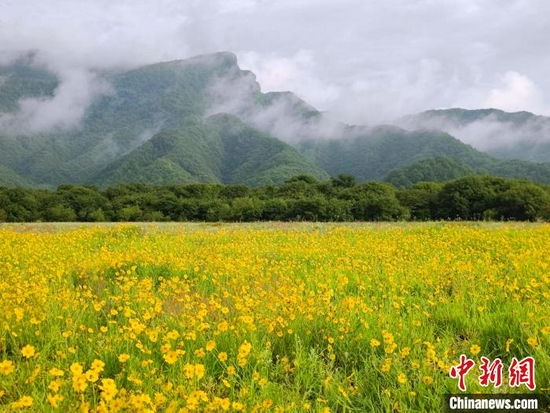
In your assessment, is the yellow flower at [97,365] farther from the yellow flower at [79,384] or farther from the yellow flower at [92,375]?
the yellow flower at [79,384]

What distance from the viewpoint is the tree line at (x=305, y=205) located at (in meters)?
54.9

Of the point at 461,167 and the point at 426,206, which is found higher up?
the point at 461,167

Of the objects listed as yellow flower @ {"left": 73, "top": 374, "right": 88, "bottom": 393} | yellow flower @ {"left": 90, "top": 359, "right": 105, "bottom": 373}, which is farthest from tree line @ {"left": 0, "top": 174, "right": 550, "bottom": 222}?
yellow flower @ {"left": 73, "top": 374, "right": 88, "bottom": 393}

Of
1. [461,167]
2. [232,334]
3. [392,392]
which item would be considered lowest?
[392,392]

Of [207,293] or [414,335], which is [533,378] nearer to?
[414,335]

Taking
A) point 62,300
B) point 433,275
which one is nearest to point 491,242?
point 433,275

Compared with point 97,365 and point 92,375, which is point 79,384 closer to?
point 92,375

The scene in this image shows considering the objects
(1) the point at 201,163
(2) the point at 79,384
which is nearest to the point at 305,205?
(2) the point at 79,384

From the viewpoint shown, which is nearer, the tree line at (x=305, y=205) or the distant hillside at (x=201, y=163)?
the tree line at (x=305, y=205)

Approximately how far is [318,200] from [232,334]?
56.8 meters

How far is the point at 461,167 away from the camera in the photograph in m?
140

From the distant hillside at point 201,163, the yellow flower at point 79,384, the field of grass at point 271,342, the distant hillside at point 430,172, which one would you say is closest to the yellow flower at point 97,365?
the field of grass at point 271,342

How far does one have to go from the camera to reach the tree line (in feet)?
180

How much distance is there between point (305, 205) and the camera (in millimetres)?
60969
